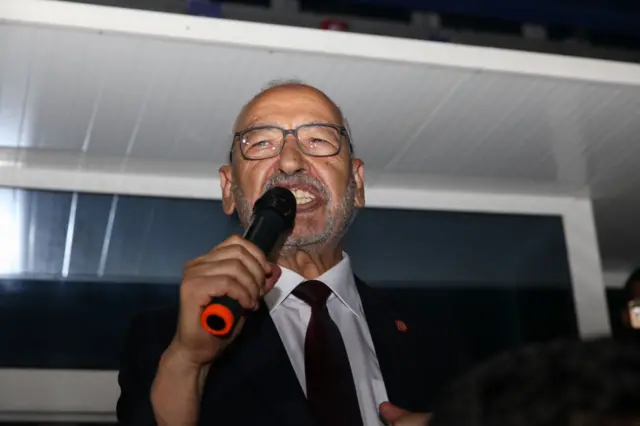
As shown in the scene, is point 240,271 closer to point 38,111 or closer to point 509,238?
point 38,111

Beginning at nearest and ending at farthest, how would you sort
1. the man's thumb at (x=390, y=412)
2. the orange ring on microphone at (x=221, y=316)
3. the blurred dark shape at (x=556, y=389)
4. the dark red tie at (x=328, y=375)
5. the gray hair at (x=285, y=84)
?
the blurred dark shape at (x=556, y=389), the orange ring on microphone at (x=221, y=316), the man's thumb at (x=390, y=412), the dark red tie at (x=328, y=375), the gray hair at (x=285, y=84)

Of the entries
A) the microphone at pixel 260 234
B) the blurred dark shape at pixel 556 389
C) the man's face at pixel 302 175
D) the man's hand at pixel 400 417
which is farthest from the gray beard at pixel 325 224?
the blurred dark shape at pixel 556 389

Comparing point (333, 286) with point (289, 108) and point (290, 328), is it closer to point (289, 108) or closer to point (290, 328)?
point (290, 328)

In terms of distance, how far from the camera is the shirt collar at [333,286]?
3.87 feet

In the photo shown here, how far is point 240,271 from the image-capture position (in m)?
0.79

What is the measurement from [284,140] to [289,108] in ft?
0.22

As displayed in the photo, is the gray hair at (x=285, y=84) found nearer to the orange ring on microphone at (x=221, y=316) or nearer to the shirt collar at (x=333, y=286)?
the shirt collar at (x=333, y=286)

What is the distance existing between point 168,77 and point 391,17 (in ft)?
1.43

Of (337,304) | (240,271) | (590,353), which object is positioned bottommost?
(590,353)

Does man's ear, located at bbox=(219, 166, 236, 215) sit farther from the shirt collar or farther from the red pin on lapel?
the red pin on lapel

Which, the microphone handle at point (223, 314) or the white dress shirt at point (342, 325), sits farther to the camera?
the white dress shirt at point (342, 325)

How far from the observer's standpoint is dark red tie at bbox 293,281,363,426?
3.27ft

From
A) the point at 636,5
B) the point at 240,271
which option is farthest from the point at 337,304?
the point at 636,5

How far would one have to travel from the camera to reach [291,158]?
3.93 feet
